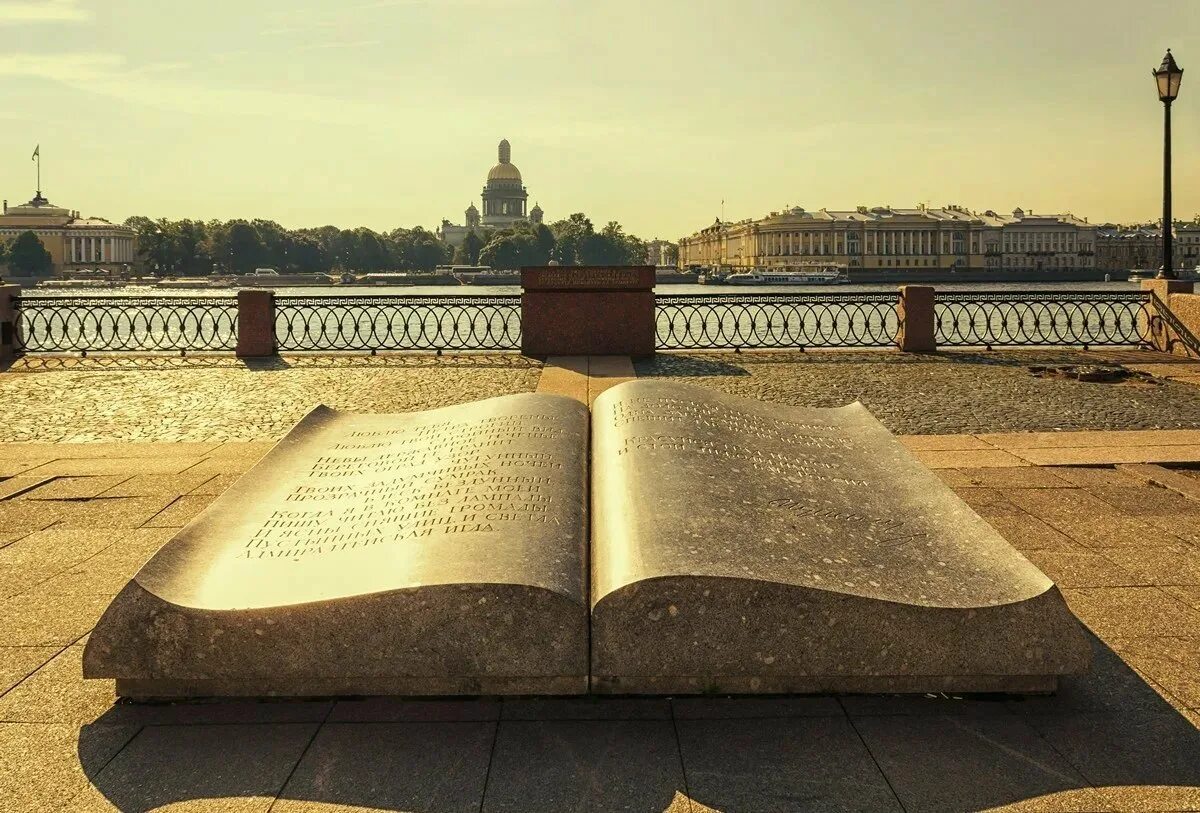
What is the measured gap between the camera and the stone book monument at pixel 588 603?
2.80m

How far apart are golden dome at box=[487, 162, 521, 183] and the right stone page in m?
180

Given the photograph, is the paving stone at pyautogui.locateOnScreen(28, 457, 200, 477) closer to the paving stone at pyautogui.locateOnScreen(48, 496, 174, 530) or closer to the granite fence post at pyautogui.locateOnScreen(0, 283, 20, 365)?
the paving stone at pyautogui.locateOnScreen(48, 496, 174, 530)

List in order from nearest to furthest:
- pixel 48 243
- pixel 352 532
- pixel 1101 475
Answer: pixel 352 532, pixel 1101 475, pixel 48 243

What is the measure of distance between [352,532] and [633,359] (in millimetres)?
11212

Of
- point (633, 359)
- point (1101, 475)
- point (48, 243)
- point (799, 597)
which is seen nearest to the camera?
point (799, 597)

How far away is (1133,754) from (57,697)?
113 inches

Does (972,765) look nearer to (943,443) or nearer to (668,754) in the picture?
(668,754)

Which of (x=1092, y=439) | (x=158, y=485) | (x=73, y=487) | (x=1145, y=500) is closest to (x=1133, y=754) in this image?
(x=1145, y=500)

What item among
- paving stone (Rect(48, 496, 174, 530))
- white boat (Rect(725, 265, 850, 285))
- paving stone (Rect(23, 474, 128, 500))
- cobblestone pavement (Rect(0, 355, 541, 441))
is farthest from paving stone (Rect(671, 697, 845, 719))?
white boat (Rect(725, 265, 850, 285))

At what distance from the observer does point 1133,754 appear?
2682 millimetres

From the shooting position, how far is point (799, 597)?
2826mm

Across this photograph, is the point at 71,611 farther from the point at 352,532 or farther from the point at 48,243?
the point at 48,243

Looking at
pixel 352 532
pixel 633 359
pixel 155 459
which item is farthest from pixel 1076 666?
pixel 633 359

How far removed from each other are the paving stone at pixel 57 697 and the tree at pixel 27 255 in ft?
404
